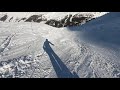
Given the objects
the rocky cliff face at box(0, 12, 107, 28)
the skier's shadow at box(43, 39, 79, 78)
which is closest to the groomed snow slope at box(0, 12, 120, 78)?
the skier's shadow at box(43, 39, 79, 78)

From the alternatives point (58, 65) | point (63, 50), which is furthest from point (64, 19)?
point (58, 65)

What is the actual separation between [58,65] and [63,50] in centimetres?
105

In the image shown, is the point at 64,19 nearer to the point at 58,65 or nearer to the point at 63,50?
the point at 63,50

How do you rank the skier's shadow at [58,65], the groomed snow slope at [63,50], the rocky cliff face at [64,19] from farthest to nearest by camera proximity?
the rocky cliff face at [64,19] < the groomed snow slope at [63,50] < the skier's shadow at [58,65]

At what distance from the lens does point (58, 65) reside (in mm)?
5039

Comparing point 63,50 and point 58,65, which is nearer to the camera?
point 58,65

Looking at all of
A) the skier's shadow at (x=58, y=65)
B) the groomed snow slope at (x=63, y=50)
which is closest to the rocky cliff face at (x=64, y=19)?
the groomed snow slope at (x=63, y=50)

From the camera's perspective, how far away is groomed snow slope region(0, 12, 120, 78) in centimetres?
483

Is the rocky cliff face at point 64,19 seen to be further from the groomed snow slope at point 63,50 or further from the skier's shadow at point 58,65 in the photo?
the skier's shadow at point 58,65

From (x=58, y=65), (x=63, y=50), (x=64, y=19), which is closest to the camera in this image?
(x=58, y=65)

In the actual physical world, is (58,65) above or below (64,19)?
below

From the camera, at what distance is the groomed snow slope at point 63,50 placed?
4.83 metres

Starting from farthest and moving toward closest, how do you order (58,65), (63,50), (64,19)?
(64,19), (63,50), (58,65)
